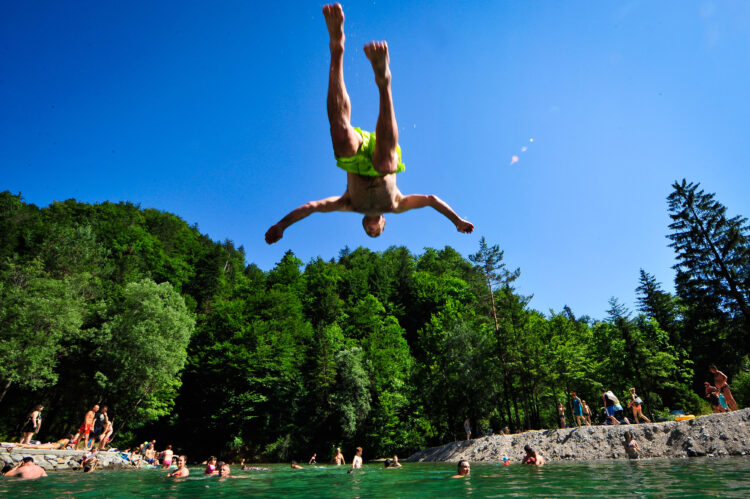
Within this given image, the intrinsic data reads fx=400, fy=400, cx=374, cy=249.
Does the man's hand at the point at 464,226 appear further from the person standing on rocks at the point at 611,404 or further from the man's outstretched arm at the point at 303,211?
the person standing on rocks at the point at 611,404

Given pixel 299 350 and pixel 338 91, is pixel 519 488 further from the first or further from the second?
pixel 299 350

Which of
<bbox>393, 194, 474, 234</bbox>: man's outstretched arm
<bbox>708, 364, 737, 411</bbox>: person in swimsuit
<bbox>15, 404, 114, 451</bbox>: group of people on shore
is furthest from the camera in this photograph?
<bbox>708, 364, 737, 411</bbox>: person in swimsuit

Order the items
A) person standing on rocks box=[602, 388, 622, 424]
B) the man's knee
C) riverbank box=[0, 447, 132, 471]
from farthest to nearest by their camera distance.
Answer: person standing on rocks box=[602, 388, 622, 424]
riverbank box=[0, 447, 132, 471]
the man's knee

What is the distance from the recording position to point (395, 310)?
156 feet

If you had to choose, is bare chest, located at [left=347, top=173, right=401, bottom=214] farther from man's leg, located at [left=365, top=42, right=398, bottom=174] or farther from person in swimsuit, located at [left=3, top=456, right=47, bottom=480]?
person in swimsuit, located at [left=3, top=456, right=47, bottom=480]

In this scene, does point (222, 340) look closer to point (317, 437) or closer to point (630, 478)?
point (317, 437)

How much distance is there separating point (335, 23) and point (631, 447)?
18.7 m

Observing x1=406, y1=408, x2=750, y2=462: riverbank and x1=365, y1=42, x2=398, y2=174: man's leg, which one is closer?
x1=365, y1=42, x2=398, y2=174: man's leg

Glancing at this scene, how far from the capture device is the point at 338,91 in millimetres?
3469

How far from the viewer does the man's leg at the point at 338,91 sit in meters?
3.49

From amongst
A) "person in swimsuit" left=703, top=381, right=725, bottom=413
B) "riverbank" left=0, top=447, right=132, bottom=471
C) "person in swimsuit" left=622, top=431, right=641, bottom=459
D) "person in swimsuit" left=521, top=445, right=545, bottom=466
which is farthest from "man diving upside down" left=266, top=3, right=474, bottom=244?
"person in swimsuit" left=703, top=381, right=725, bottom=413

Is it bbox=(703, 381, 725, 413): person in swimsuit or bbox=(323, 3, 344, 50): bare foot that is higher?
bbox=(323, 3, 344, 50): bare foot

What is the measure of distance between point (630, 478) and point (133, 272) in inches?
1530

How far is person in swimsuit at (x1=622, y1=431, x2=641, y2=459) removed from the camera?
617 inches
